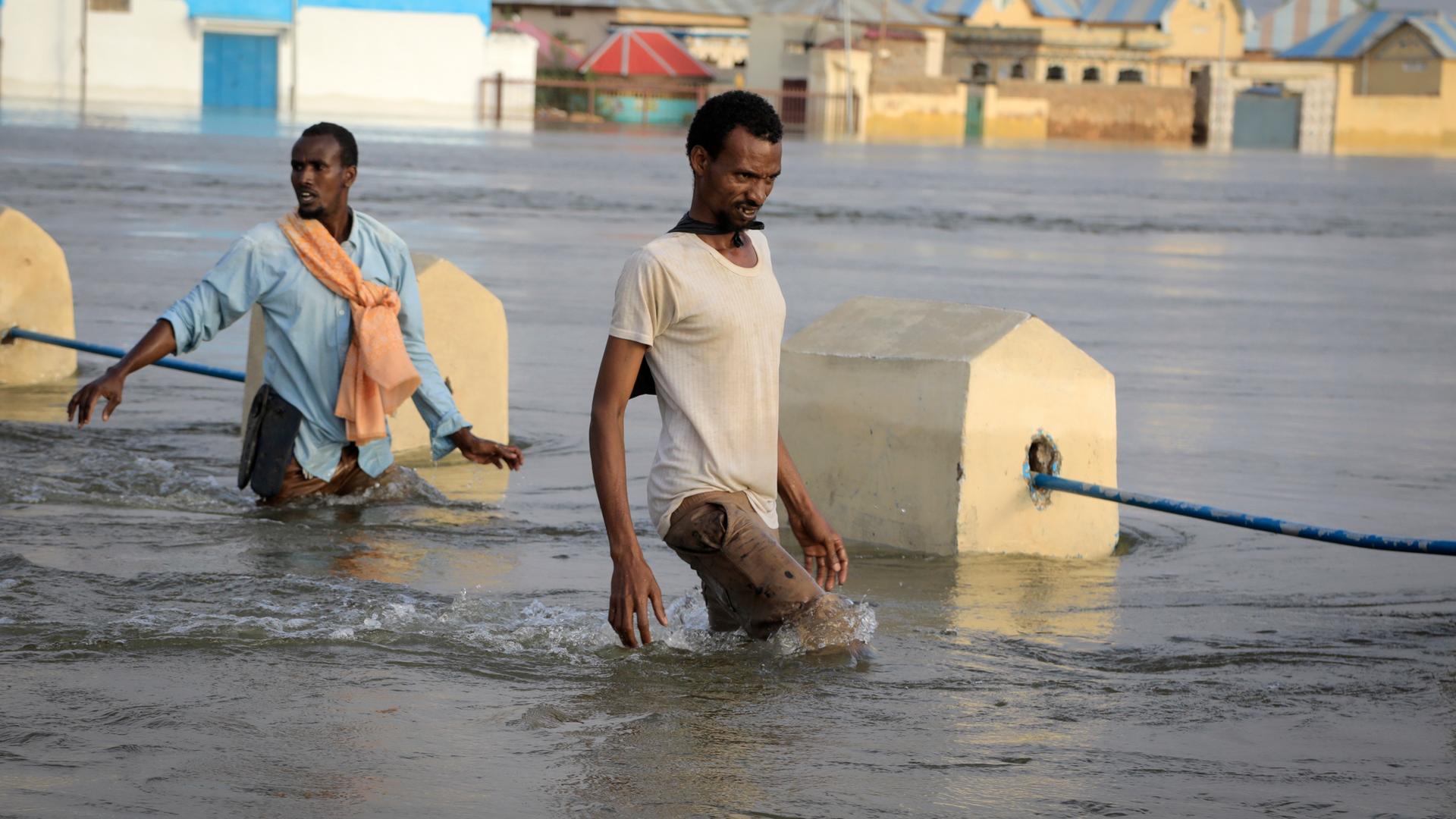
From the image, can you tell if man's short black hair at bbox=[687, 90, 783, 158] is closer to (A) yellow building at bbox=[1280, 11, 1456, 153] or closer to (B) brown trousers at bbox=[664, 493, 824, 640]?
(B) brown trousers at bbox=[664, 493, 824, 640]

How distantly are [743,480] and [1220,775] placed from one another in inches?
46.4

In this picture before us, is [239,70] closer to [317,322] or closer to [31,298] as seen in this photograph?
[31,298]

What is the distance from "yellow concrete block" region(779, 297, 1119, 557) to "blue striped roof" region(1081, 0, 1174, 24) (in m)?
85.0

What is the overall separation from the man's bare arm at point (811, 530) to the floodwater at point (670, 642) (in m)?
0.25

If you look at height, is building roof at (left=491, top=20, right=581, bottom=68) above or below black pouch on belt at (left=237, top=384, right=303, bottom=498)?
above

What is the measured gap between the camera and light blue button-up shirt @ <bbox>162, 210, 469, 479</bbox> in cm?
596

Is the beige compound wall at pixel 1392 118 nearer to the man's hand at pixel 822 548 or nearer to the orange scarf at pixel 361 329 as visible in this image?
the orange scarf at pixel 361 329

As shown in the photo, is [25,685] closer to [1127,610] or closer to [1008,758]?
[1008,758]

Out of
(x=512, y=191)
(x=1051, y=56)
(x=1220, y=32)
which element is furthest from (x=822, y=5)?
(x=512, y=191)

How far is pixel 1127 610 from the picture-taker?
556 centimetres

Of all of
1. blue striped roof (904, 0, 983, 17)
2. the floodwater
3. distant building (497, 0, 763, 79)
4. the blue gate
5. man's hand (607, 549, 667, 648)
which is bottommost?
the floodwater

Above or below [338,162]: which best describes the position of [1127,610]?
below

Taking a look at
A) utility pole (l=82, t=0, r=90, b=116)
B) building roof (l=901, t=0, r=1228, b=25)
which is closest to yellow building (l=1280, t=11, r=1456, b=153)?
building roof (l=901, t=0, r=1228, b=25)

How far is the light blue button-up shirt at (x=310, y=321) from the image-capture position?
19.6 ft
